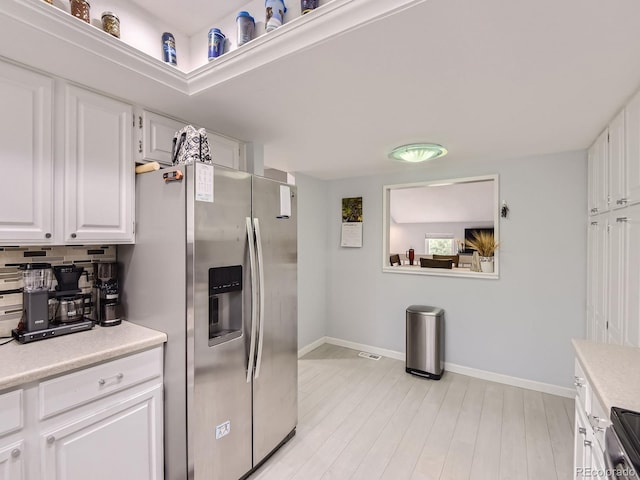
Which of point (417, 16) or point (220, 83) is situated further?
point (220, 83)

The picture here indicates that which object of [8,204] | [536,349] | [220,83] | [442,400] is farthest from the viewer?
[536,349]

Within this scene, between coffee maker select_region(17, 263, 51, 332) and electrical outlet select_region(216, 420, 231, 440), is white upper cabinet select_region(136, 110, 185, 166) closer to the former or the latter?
coffee maker select_region(17, 263, 51, 332)

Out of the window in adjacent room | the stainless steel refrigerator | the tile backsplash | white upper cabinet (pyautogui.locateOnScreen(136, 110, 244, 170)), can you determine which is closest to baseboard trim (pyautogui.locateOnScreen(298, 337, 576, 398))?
the stainless steel refrigerator

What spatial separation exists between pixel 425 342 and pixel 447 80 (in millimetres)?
2534

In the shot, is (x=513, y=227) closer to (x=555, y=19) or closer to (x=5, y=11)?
(x=555, y=19)

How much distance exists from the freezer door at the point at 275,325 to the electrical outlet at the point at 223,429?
19cm

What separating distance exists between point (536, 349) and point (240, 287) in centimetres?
289

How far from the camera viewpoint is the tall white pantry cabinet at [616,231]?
158 cm

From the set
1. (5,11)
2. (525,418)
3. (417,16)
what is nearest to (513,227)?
(525,418)

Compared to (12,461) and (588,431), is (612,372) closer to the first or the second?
(588,431)

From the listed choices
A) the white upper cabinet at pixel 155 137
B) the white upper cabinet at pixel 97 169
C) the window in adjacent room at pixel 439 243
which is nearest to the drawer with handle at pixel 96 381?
the white upper cabinet at pixel 97 169

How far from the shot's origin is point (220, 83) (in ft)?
5.08

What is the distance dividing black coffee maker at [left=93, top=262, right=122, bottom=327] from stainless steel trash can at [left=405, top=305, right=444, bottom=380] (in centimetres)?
265

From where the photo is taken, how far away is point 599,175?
2.28m
